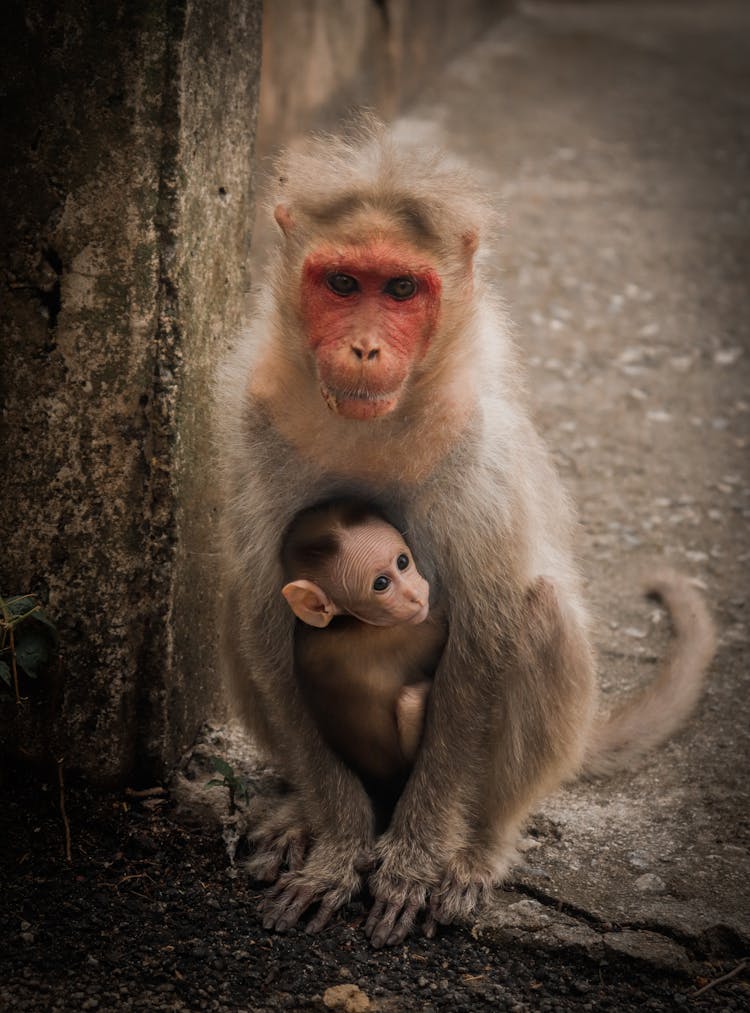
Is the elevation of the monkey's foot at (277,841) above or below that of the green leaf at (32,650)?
below

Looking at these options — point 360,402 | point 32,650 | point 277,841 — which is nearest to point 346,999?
point 277,841

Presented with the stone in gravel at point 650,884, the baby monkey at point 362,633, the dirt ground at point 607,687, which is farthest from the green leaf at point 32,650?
the stone in gravel at point 650,884

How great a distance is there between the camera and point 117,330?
3318 millimetres

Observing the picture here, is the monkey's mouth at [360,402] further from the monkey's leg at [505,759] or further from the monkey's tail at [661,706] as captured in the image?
the monkey's tail at [661,706]

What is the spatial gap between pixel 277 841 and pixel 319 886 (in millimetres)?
228

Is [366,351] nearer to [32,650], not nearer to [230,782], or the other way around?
[32,650]

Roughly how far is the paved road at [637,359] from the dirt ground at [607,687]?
0.01 m

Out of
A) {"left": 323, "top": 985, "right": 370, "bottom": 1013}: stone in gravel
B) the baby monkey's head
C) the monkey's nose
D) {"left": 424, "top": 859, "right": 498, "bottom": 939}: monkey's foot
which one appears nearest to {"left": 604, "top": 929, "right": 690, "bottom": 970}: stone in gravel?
{"left": 424, "top": 859, "right": 498, "bottom": 939}: monkey's foot

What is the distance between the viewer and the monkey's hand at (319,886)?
11.1 ft

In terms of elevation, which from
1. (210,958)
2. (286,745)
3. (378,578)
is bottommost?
(210,958)

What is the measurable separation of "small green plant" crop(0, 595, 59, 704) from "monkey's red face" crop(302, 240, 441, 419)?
1.10 meters

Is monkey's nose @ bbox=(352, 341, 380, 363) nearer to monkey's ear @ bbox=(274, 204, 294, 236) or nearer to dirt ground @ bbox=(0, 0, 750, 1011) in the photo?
monkey's ear @ bbox=(274, 204, 294, 236)

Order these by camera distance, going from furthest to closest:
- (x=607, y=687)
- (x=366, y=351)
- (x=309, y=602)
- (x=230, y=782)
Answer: (x=607, y=687), (x=230, y=782), (x=309, y=602), (x=366, y=351)

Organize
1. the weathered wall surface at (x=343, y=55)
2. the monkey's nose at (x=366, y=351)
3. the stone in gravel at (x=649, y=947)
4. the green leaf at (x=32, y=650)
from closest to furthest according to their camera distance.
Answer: the monkey's nose at (x=366, y=351), the stone in gravel at (x=649, y=947), the green leaf at (x=32, y=650), the weathered wall surface at (x=343, y=55)
